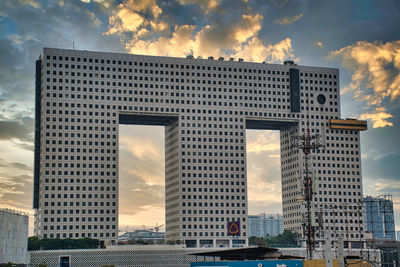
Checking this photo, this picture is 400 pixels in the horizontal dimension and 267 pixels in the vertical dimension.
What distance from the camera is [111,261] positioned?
17662cm

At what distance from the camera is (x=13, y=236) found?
389ft

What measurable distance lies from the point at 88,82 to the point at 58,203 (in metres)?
39.8

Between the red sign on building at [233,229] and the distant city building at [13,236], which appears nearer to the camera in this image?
the distant city building at [13,236]

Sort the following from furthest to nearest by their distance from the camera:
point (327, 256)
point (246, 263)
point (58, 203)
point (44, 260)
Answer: point (58, 203) < point (44, 260) < point (246, 263) < point (327, 256)

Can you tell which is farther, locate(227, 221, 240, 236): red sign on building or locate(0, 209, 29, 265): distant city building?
locate(227, 221, 240, 236): red sign on building

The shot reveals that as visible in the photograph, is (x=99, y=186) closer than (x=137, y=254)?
No

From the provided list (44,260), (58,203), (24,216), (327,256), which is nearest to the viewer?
(327,256)

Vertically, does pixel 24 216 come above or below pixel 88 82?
below

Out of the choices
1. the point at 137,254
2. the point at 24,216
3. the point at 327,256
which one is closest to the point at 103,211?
the point at 137,254

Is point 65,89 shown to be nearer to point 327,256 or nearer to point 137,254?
point 137,254

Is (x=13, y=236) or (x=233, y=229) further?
(x=233, y=229)

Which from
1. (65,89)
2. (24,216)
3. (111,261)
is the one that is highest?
(65,89)

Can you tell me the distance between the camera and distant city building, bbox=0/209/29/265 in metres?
111

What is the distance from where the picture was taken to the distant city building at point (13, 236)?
364 ft
